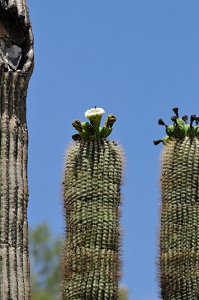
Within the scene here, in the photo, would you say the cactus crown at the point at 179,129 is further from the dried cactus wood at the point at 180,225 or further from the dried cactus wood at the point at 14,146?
the dried cactus wood at the point at 14,146

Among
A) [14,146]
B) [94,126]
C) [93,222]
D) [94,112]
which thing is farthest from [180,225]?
[14,146]

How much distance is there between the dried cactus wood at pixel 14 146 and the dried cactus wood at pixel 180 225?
348 cm

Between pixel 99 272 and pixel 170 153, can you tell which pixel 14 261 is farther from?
pixel 170 153

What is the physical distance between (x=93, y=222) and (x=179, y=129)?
1.84 metres

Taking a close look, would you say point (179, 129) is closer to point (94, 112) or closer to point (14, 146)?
point (94, 112)

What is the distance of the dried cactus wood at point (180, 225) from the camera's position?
366 inches

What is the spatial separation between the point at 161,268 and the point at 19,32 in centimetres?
387

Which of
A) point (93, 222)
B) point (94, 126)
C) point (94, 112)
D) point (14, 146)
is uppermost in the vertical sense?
point (94, 112)

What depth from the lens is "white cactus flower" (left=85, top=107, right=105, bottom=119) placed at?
9.23 m

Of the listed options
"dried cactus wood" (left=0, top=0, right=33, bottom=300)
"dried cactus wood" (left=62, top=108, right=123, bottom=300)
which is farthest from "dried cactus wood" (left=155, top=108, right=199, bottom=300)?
"dried cactus wood" (left=0, top=0, right=33, bottom=300)

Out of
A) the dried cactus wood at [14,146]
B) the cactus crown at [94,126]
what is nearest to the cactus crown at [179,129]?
the cactus crown at [94,126]

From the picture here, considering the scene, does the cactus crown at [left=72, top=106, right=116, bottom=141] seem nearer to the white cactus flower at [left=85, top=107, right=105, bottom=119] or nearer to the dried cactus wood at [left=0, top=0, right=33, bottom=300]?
the white cactus flower at [left=85, top=107, right=105, bottom=119]

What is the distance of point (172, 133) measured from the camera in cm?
1005

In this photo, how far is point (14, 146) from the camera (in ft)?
19.4
